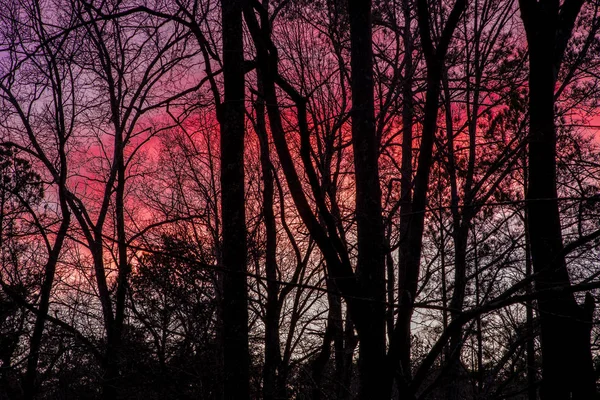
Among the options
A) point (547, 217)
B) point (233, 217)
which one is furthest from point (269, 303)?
point (547, 217)

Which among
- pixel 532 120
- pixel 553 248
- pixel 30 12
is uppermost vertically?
pixel 30 12

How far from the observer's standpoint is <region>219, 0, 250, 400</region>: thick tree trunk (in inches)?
248

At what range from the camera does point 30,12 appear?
12.9 meters

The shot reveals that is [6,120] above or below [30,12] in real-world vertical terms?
below

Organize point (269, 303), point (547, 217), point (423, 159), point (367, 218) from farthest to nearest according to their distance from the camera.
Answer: point (269, 303), point (547, 217), point (423, 159), point (367, 218)

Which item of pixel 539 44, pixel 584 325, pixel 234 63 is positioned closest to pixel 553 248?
pixel 584 325

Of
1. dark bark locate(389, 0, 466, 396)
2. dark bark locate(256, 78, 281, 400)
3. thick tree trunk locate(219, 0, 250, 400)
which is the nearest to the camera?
dark bark locate(389, 0, 466, 396)

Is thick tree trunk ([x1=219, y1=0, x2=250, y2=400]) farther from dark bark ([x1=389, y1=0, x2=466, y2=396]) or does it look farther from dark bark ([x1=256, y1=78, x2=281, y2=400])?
dark bark ([x1=389, y1=0, x2=466, y2=396])

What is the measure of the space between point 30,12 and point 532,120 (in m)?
12.0

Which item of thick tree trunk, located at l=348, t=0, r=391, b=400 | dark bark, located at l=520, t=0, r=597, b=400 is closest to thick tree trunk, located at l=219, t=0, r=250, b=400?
thick tree trunk, located at l=348, t=0, r=391, b=400

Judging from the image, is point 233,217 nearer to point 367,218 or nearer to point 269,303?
point 269,303

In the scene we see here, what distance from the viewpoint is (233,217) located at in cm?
645

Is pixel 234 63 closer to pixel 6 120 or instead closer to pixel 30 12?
pixel 30 12

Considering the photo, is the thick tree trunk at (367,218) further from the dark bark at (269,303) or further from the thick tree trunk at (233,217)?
the dark bark at (269,303)
